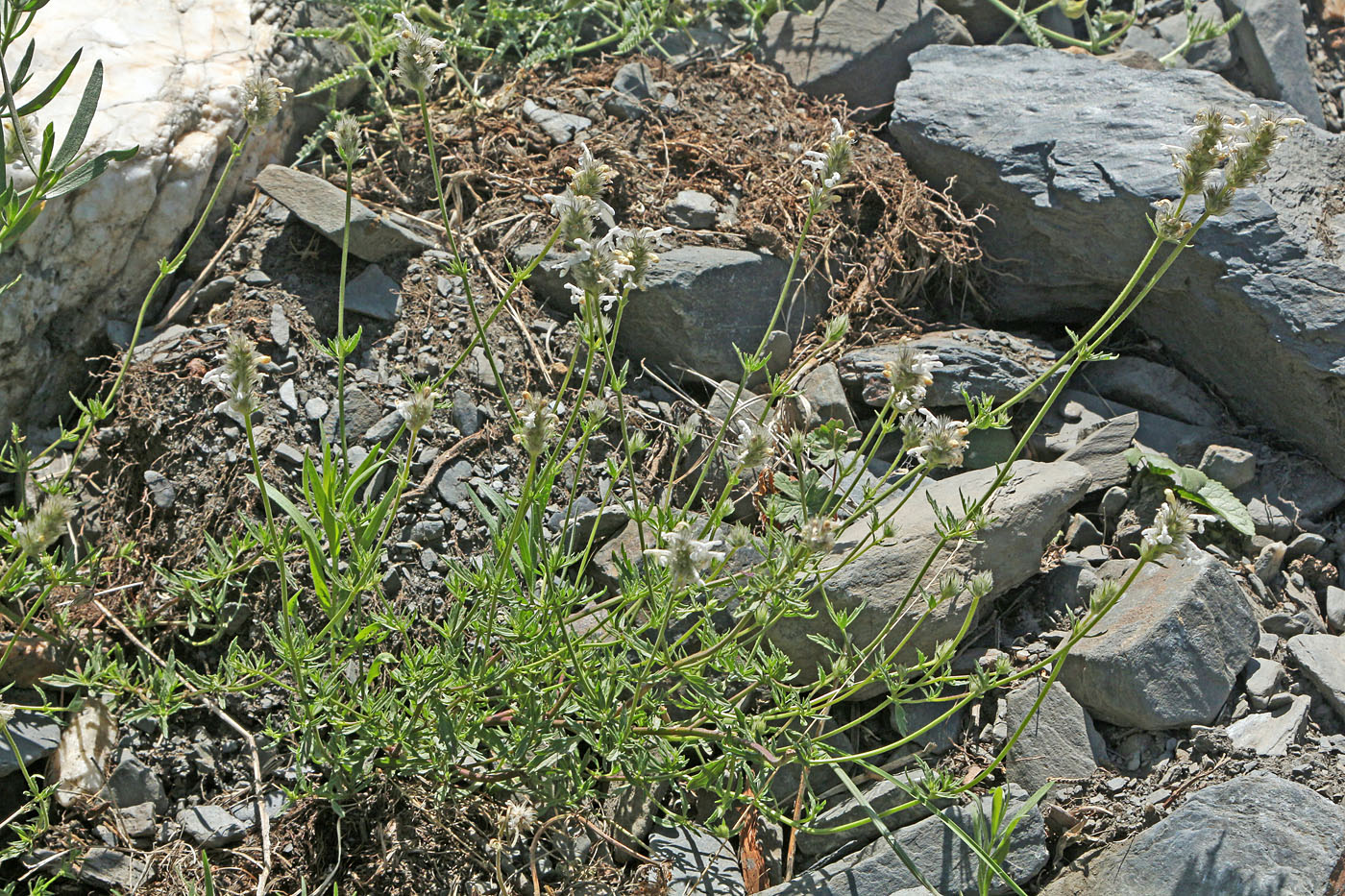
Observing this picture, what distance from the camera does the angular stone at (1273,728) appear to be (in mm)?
3787

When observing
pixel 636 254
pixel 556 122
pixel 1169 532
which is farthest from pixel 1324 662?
pixel 556 122

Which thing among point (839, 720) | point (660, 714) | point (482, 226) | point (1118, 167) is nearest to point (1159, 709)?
point (839, 720)

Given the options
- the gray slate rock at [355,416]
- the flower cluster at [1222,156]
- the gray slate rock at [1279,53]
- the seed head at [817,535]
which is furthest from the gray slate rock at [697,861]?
the gray slate rock at [1279,53]

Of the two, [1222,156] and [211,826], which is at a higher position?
[1222,156]

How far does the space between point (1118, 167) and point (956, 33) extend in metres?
1.74

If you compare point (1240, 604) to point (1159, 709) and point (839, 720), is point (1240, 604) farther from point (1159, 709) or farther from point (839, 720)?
point (839, 720)

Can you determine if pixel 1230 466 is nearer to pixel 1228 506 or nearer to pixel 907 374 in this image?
pixel 1228 506

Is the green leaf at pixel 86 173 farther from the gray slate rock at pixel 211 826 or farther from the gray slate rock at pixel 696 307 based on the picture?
the gray slate rock at pixel 696 307

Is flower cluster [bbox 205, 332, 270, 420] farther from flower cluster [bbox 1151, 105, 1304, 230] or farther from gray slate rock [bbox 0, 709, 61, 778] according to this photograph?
flower cluster [bbox 1151, 105, 1304, 230]

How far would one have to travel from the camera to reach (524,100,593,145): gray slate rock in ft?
18.2

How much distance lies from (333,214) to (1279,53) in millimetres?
5318

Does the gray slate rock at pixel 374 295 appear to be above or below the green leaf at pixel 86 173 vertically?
below

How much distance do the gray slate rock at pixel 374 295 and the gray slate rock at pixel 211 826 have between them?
2122 mm

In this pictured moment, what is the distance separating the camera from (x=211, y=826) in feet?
11.4
